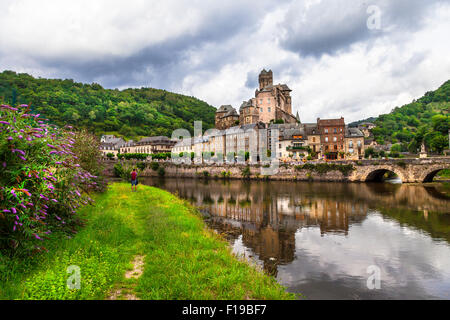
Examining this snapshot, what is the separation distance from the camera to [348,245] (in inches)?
559

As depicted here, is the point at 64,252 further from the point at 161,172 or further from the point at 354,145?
the point at 161,172

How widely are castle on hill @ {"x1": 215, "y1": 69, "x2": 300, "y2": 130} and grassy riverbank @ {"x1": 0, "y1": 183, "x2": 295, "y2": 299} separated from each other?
3196 inches

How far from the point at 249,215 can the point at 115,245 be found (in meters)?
14.3

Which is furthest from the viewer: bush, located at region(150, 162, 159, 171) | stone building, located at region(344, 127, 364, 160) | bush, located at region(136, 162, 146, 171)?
bush, located at region(136, 162, 146, 171)

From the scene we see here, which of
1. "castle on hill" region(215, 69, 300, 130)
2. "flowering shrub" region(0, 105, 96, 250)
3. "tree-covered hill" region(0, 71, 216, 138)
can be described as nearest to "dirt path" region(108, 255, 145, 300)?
→ "flowering shrub" region(0, 105, 96, 250)

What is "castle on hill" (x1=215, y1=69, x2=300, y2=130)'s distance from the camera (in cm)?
9062

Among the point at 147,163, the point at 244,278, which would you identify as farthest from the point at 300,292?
the point at 147,163

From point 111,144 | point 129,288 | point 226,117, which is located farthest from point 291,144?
point 111,144

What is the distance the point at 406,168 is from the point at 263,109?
53498mm

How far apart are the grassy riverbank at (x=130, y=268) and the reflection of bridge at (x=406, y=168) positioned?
152 feet

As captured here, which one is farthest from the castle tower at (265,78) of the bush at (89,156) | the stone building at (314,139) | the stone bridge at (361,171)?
the bush at (89,156)

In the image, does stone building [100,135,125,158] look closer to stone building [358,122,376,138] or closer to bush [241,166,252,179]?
bush [241,166,252,179]

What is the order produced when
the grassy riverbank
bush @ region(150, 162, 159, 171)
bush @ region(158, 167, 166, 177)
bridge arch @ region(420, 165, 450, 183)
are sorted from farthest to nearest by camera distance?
1. bush @ region(150, 162, 159, 171)
2. bush @ region(158, 167, 166, 177)
3. bridge arch @ region(420, 165, 450, 183)
4. the grassy riverbank

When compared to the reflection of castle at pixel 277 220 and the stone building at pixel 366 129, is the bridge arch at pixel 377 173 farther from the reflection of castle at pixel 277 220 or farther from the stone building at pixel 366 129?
the stone building at pixel 366 129
